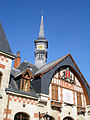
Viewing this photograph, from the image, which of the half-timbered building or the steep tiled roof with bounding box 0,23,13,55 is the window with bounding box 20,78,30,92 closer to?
the half-timbered building

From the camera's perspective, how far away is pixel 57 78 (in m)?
20.2

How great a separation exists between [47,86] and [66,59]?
220 inches

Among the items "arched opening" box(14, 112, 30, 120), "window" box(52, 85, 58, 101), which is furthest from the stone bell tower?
"arched opening" box(14, 112, 30, 120)

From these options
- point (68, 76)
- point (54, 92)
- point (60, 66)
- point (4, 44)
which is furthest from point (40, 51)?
point (4, 44)

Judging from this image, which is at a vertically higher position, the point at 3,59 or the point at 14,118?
the point at 3,59

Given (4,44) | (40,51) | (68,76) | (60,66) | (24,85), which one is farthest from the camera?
(40,51)

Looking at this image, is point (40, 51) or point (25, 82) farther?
point (40, 51)

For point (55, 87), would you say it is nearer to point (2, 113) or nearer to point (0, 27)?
point (2, 113)

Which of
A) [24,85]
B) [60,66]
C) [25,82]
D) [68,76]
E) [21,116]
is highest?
[60,66]

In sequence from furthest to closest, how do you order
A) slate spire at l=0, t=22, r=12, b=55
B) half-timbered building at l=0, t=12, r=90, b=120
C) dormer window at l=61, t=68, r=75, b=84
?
1. dormer window at l=61, t=68, r=75, b=84
2. slate spire at l=0, t=22, r=12, b=55
3. half-timbered building at l=0, t=12, r=90, b=120

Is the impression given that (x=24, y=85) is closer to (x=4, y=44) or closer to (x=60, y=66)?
(x=4, y=44)

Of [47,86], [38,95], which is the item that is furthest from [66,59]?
[38,95]

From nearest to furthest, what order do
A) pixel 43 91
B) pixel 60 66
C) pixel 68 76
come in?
1. pixel 43 91
2. pixel 60 66
3. pixel 68 76

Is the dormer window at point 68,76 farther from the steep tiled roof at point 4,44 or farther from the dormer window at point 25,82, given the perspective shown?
the steep tiled roof at point 4,44
